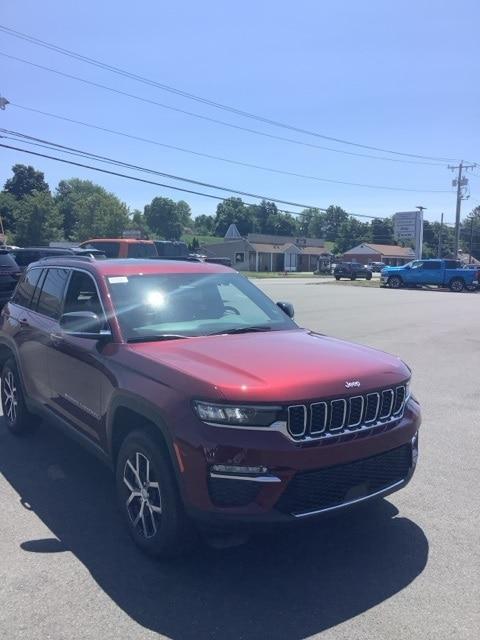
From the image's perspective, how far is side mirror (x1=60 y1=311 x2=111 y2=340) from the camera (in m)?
4.21

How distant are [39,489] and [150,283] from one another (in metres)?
1.86

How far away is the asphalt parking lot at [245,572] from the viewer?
3.01 m

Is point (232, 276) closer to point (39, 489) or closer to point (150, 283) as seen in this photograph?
point (150, 283)

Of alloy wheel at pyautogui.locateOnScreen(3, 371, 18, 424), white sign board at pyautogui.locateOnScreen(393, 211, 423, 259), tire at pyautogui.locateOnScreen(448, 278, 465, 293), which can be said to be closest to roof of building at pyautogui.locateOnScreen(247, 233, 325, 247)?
white sign board at pyautogui.locateOnScreen(393, 211, 423, 259)

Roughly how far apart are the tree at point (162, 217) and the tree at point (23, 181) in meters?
29.1

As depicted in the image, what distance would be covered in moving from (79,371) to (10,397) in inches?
82.3

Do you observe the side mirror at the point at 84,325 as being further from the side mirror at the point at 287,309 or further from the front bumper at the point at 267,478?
the side mirror at the point at 287,309

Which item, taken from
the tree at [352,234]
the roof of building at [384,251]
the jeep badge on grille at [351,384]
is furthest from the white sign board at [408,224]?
the tree at [352,234]

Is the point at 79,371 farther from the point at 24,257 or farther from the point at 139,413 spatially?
the point at 24,257

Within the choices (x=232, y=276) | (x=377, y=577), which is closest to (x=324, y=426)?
(x=377, y=577)

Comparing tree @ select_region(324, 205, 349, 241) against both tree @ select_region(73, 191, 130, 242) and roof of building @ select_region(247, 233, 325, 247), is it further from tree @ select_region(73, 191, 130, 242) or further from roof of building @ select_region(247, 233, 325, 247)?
tree @ select_region(73, 191, 130, 242)

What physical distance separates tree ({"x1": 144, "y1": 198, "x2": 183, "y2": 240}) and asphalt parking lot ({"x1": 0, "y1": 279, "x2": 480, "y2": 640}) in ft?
458

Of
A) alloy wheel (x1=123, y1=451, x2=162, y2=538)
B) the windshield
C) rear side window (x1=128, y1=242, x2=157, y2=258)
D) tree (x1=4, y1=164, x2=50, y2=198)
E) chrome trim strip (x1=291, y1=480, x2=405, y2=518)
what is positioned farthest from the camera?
tree (x1=4, y1=164, x2=50, y2=198)

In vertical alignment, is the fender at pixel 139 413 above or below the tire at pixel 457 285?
above
